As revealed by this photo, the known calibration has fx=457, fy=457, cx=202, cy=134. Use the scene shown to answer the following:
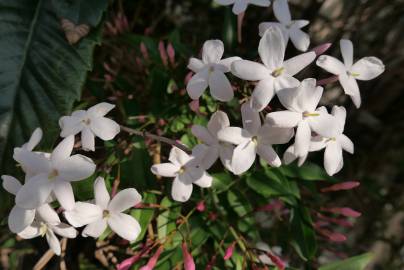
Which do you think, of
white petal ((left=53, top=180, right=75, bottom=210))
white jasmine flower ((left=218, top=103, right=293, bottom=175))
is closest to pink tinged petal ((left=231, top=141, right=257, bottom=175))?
white jasmine flower ((left=218, top=103, right=293, bottom=175))

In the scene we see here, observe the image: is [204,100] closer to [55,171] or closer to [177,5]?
[55,171]

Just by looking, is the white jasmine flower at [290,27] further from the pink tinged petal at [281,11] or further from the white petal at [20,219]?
the white petal at [20,219]

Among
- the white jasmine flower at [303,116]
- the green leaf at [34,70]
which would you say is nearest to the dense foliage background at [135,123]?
the green leaf at [34,70]

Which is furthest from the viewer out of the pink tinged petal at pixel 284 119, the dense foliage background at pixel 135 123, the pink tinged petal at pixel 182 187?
the dense foliage background at pixel 135 123

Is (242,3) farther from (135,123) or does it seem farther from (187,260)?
(187,260)

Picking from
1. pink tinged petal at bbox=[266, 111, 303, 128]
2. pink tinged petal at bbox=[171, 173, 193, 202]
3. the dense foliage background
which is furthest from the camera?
the dense foliage background

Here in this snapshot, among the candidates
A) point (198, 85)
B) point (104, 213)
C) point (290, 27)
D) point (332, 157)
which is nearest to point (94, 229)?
point (104, 213)

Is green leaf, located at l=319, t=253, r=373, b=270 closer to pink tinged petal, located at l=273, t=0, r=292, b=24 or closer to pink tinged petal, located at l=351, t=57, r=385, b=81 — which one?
pink tinged petal, located at l=351, t=57, r=385, b=81
